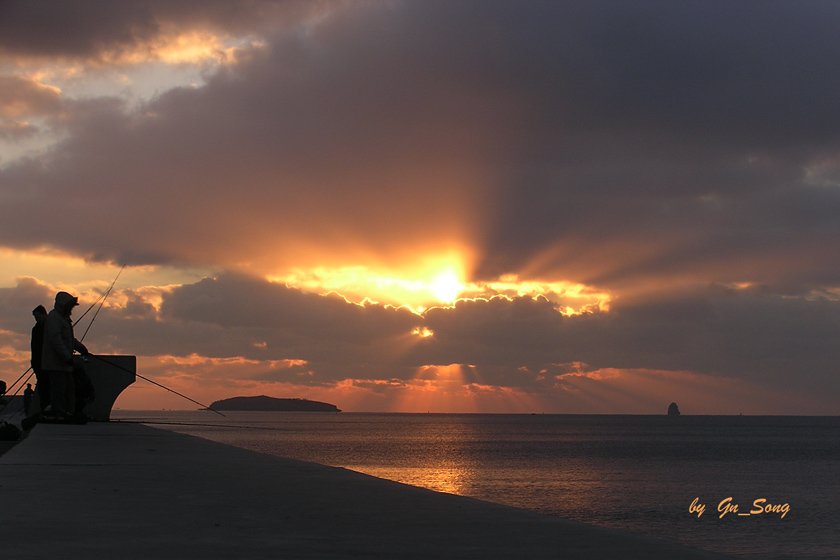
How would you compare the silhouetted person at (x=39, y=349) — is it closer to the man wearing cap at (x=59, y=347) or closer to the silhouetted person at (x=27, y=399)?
the man wearing cap at (x=59, y=347)

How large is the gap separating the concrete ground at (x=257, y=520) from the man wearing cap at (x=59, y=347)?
7.37 m

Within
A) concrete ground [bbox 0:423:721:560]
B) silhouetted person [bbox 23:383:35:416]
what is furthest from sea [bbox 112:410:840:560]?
concrete ground [bbox 0:423:721:560]

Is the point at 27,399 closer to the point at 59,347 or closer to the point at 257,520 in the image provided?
the point at 59,347

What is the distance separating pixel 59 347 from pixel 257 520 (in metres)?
11.6

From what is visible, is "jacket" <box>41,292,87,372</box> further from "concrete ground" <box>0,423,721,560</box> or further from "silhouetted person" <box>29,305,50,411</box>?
"concrete ground" <box>0,423,721,560</box>

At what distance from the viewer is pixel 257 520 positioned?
4871 mm

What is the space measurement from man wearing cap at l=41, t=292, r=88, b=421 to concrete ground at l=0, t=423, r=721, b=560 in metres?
7.37

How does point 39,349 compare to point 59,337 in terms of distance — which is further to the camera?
point 39,349

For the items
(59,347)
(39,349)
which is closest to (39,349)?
(39,349)

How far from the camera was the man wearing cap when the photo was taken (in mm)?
14914

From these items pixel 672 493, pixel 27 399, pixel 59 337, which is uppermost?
pixel 59 337

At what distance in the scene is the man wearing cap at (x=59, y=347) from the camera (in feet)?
48.9

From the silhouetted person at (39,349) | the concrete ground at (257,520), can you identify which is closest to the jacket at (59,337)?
the silhouetted person at (39,349)

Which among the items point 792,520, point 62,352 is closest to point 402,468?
point 792,520
